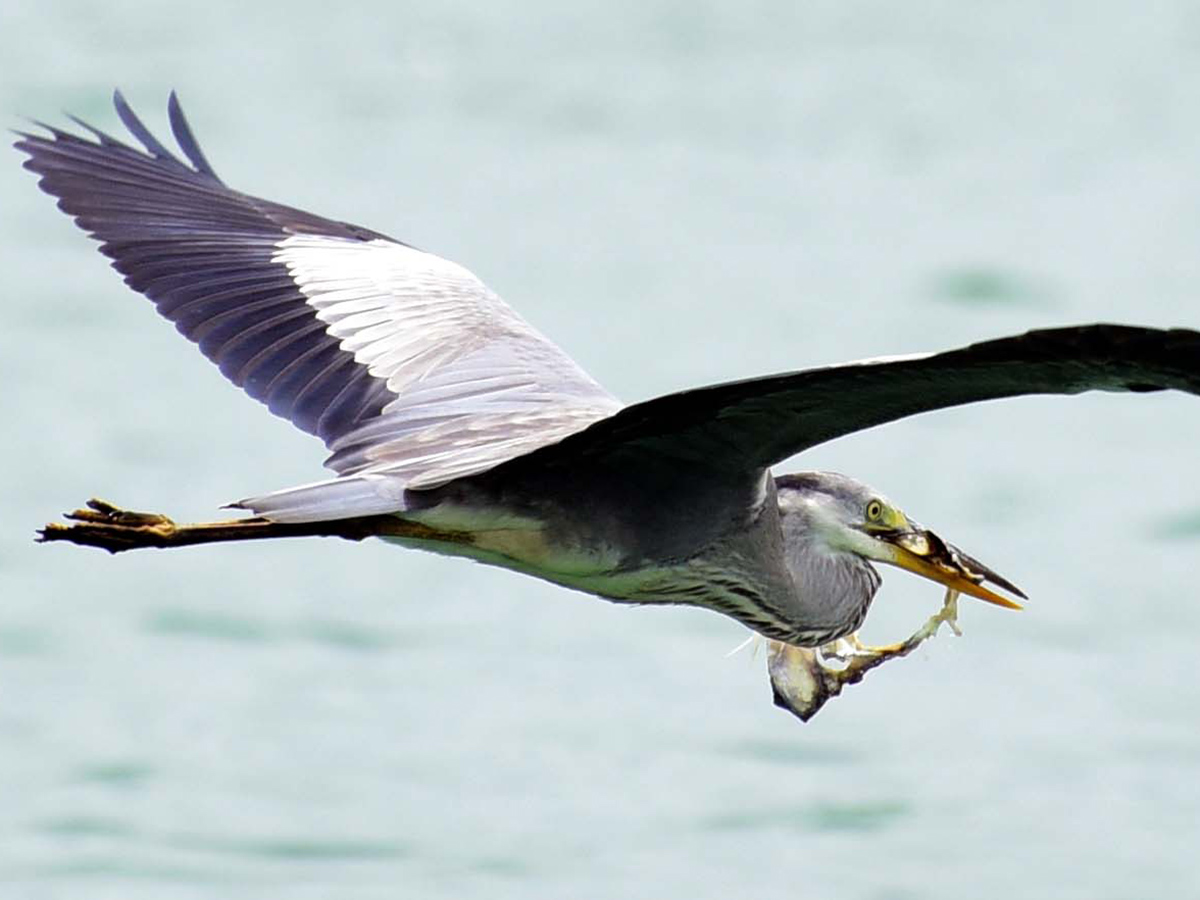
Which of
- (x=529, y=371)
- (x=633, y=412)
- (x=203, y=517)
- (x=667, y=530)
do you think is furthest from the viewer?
(x=203, y=517)

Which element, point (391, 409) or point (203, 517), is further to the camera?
point (203, 517)

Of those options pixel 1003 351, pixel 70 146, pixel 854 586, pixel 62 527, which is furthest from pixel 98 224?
pixel 1003 351

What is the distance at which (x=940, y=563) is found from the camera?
6.93m

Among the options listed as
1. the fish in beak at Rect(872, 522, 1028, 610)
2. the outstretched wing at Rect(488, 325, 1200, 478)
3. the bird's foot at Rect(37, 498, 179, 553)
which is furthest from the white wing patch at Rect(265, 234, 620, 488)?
the fish in beak at Rect(872, 522, 1028, 610)

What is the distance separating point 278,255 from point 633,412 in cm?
241

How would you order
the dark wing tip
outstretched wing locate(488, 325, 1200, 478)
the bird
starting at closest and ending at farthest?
outstretched wing locate(488, 325, 1200, 478), the bird, the dark wing tip

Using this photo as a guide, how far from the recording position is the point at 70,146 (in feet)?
25.4

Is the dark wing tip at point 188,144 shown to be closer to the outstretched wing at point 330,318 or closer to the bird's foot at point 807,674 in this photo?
the outstretched wing at point 330,318

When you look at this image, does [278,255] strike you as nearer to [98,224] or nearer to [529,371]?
[98,224]

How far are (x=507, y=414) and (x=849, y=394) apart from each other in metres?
1.19

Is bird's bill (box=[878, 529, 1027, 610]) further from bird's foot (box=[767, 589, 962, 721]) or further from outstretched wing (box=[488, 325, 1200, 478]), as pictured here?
outstretched wing (box=[488, 325, 1200, 478])

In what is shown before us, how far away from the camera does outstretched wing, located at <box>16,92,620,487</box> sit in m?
6.17

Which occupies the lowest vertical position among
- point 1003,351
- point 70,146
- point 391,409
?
point 1003,351

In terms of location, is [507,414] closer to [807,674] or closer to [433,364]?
[433,364]
